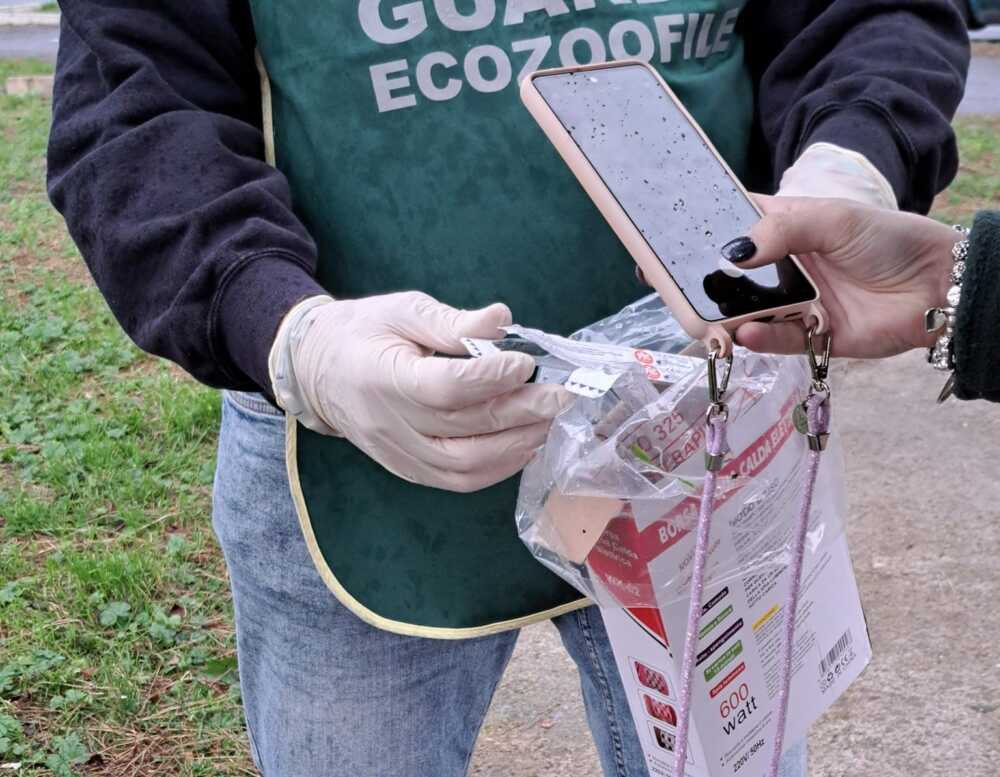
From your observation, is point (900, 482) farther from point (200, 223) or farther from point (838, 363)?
point (200, 223)

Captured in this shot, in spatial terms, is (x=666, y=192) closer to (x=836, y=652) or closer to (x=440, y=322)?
(x=440, y=322)

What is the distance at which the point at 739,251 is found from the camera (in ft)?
3.38

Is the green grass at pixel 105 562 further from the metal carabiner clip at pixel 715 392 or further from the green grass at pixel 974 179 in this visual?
the green grass at pixel 974 179

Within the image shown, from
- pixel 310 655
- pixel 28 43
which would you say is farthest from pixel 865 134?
pixel 28 43

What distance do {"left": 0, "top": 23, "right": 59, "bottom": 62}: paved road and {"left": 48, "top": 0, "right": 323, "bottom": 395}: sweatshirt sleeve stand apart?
10488 millimetres

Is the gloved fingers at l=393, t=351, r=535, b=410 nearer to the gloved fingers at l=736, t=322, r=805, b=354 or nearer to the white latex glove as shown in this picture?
the gloved fingers at l=736, t=322, r=805, b=354

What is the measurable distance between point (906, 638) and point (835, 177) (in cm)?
163

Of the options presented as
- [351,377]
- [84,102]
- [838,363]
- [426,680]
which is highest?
[84,102]

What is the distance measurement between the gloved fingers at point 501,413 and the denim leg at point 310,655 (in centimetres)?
31

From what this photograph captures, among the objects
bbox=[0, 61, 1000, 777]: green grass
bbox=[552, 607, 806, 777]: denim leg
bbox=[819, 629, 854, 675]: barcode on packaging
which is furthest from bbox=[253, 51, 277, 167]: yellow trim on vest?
bbox=[0, 61, 1000, 777]: green grass

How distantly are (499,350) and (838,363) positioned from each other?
2877mm

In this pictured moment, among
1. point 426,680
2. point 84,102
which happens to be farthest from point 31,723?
point 84,102

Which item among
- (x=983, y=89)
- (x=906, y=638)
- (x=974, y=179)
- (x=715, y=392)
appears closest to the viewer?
(x=715, y=392)

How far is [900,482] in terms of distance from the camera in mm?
3094
